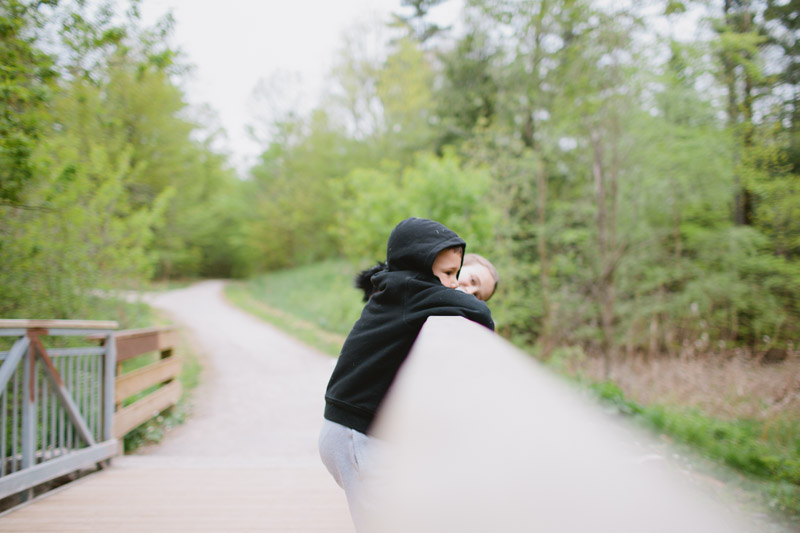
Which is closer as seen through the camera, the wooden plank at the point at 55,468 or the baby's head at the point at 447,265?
the baby's head at the point at 447,265

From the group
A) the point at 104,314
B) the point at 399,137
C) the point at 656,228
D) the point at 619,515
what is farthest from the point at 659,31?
the point at 399,137

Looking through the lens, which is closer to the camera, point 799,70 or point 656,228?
point 799,70

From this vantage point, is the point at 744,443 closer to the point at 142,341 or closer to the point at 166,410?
the point at 142,341

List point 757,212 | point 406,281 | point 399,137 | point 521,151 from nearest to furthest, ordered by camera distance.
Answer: point 406,281 → point 757,212 → point 521,151 → point 399,137

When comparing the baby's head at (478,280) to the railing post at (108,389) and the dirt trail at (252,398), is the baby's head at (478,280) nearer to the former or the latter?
the dirt trail at (252,398)

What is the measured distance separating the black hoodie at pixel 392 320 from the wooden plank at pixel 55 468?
9.23 feet

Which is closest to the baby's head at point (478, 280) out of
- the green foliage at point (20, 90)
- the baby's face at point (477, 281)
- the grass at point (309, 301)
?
the baby's face at point (477, 281)

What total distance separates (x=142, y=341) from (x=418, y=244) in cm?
492

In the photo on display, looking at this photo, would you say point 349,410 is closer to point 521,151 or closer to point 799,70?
point 799,70

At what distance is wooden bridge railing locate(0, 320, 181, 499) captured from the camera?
3240mm

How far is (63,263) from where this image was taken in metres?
6.16

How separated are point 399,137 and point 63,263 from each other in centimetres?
1401

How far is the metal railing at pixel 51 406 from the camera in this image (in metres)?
3.20

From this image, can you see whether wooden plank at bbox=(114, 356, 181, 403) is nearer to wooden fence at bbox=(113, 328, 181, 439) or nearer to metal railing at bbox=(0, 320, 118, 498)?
wooden fence at bbox=(113, 328, 181, 439)
